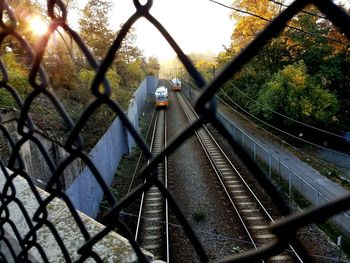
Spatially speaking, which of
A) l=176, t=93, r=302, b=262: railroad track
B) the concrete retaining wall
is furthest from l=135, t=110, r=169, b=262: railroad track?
l=176, t=93, r=302, b=262: railroad track

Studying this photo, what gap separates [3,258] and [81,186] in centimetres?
778

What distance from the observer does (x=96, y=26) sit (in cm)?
2772

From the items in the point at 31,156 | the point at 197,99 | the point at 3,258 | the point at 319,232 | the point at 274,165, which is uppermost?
the point at 197,99

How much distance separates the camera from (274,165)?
50.0 feet

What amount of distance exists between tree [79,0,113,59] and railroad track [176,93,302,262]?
15838 millimetres

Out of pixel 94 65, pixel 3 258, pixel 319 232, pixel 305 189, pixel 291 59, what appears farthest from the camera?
pixel 291 59

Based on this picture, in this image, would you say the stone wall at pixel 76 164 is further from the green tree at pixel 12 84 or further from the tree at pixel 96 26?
the tree at pixel 96 26

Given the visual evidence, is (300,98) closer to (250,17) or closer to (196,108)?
(250,17)

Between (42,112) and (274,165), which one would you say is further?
(274,165)

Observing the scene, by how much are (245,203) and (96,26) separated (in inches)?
877

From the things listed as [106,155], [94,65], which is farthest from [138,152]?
[94,65]

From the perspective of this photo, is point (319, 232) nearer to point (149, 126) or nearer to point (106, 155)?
point (106, 155)

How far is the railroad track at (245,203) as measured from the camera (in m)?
9.35

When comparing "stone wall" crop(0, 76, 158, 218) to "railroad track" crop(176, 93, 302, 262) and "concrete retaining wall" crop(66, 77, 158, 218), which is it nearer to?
"concrete retaining wall" crop(66, 77, 158, 218)
